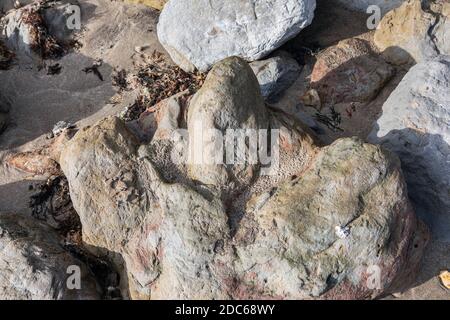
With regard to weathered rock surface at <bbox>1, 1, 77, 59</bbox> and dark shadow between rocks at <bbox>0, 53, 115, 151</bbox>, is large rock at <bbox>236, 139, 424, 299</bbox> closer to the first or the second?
dark shadow between rocks at <bbox>0, 53, 115, 151</bbox>

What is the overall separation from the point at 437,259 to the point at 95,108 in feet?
17.0

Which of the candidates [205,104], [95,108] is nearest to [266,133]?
[205,104]

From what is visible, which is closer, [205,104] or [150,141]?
[205,104]

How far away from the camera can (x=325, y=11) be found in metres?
7.88

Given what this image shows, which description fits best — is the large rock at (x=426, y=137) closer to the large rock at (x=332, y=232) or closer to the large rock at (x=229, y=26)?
the large rock at (x=332, y=232)

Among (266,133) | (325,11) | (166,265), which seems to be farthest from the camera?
(325,11)

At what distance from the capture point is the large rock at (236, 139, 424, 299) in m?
4.70

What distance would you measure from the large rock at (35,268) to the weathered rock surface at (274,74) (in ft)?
11.4

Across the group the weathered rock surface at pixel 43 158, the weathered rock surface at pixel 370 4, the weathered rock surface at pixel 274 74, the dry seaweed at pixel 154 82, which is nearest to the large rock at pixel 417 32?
the weathered rock surface at pixel 370 4

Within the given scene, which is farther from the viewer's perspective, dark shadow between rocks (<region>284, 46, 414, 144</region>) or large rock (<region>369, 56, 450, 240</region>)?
dark shadow between rocks (<region>284, 46, 414, 144</region>)

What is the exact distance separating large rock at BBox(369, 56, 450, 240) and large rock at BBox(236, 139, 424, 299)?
0.71 m

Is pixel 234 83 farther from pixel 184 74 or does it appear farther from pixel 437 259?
pixel 437 259

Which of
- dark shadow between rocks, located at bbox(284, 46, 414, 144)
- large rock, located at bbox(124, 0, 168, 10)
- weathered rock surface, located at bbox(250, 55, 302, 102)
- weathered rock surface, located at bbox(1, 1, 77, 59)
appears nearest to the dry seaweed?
weathered rock surface, located at bbox(250, 55, 302, 102)

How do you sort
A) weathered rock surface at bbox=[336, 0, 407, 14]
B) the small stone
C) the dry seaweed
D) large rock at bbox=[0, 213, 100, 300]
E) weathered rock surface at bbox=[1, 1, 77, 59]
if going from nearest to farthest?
large rock at bbox=[0, 213, 100, 300] < the small stone < the dry seaweed < weathered rock surface at bbox=[336, 0, 407, 14] < weathered rock surface at bbox=[1, 1, 77, 59]
